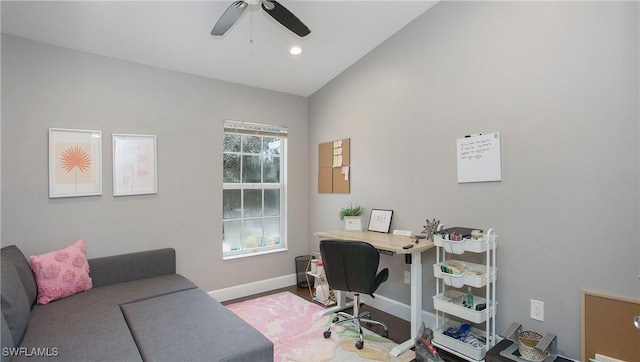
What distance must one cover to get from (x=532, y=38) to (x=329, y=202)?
2.56m

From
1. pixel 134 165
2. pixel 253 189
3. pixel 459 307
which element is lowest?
pixel 459 307

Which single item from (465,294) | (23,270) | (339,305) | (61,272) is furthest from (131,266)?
(465,294)

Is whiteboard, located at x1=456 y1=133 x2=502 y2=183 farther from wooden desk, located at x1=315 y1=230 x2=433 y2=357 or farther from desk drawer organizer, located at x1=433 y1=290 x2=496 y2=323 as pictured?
desk drawer organizer, located at x1=433 y1=290 x2=496 y2=323

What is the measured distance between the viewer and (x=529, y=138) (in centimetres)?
223

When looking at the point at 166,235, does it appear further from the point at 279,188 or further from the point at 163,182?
the point at 279,188

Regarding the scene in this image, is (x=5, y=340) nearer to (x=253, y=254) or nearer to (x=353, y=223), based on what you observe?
(x=253, y=254)

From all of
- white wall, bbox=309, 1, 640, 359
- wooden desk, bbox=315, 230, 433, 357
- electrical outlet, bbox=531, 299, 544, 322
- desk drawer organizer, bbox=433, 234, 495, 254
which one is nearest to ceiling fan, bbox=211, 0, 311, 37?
white wall, bbox=309, 1, 640, 359

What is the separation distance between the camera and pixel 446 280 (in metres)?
2.30

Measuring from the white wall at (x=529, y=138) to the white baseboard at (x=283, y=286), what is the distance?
89 millimetres

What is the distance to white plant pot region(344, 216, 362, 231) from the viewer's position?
338cm

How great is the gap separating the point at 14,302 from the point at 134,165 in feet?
5.00

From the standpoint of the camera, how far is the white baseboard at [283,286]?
3019 mm

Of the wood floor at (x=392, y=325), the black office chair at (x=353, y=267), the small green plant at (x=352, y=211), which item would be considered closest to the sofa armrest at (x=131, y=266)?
the wood floor at (x=392, y=325)

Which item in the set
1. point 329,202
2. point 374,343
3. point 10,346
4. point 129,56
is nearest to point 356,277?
point 374,343
